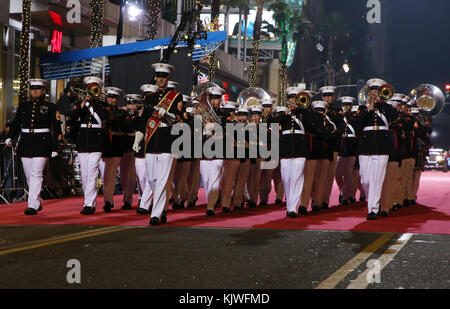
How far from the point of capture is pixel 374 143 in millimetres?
12195

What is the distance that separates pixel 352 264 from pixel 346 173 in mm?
9594

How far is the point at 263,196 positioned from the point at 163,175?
5776mm

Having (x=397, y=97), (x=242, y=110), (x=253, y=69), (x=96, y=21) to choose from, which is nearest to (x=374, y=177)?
(x=397, y=97)

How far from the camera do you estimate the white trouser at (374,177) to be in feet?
39.6

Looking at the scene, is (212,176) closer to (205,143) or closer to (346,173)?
(205,143)

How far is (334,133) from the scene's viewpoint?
47.1 feet

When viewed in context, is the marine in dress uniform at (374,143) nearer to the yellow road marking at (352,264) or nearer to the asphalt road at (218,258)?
the asphalt road at (218,258)

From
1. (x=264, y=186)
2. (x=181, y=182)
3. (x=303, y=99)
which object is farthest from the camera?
(x=264, y=186)

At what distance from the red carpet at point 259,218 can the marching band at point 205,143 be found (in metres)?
0.31

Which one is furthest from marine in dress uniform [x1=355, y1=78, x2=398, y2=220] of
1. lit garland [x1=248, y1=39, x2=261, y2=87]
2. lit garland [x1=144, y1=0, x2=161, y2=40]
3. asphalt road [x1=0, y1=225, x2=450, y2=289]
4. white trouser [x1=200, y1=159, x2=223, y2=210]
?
lit garland [x1=248, y1=39, x2=261, y2=87]

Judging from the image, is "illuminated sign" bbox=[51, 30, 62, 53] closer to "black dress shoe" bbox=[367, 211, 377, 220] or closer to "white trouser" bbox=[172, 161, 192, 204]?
"white trouser" bbox=[172, 161, 192, 204]

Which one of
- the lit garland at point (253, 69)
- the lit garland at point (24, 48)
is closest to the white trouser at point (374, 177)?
the lit garland at point (24, 48)

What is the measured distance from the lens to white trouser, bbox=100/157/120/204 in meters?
13.0
